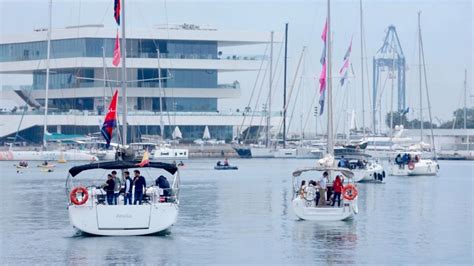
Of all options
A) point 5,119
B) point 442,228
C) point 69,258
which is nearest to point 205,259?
point 69,258

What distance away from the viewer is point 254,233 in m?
44.1

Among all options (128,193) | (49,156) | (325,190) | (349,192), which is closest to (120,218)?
(128,193)

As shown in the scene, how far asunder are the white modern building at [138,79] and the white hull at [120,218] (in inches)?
3514

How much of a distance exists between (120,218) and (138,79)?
9579cm

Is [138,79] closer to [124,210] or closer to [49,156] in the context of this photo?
[49,156]

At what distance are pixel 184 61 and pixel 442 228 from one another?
90.1m

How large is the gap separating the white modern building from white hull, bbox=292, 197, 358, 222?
274 ft

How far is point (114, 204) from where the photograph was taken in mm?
39656

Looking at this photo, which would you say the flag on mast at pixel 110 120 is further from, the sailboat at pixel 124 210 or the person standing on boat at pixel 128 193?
the person standing on boat at pixel 128 193

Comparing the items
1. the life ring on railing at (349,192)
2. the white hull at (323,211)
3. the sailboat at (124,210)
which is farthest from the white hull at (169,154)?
the sailboat at (124,210)

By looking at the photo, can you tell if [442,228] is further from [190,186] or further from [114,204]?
[190,186]

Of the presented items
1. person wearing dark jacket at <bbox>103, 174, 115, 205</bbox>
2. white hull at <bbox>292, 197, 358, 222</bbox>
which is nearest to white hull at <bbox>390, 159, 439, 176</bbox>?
white hull at <bbox>292, 197, 358, 222</bbox>

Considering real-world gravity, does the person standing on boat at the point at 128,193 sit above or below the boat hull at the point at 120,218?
above

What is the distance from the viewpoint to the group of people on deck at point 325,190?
147 ft
